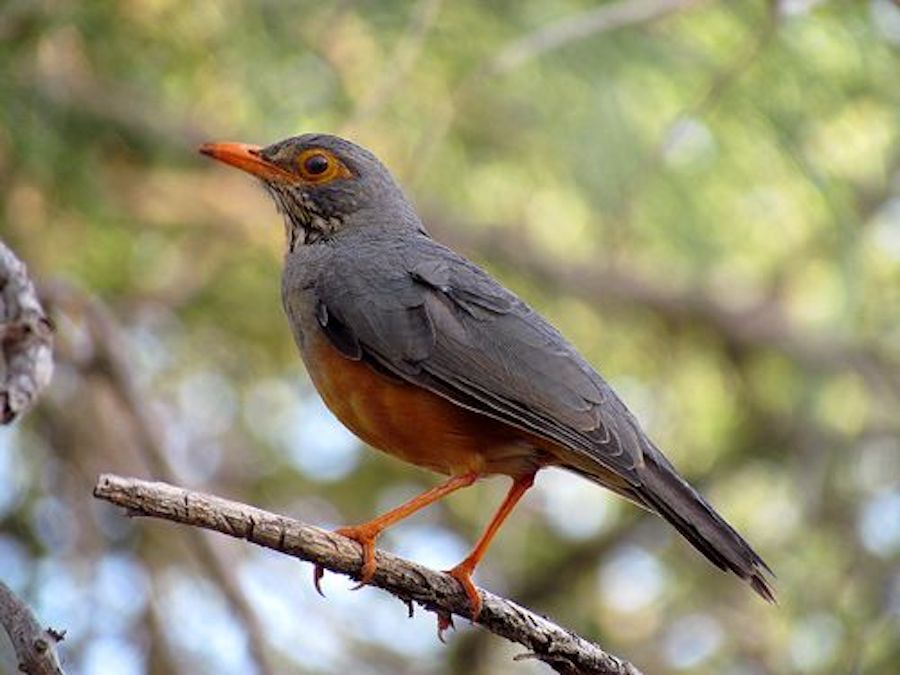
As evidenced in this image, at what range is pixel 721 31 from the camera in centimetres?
826

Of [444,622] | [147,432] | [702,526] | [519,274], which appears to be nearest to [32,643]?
[444,622]

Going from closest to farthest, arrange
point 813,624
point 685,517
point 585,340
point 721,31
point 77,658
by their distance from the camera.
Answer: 1. point 685,517
2. point 77,658
3. point 813,624
4. point 721,31
5. point 585,340

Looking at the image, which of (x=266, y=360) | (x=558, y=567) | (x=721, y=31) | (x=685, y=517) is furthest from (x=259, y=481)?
(x=685, y=517)

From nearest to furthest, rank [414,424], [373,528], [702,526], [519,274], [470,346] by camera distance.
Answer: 1. [373,528]
2. [702,526]
3. [414,424]
4. [470,346]
5. [519,274]

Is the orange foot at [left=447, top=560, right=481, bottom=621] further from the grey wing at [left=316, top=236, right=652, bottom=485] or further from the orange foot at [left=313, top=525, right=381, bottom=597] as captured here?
the grey wing at [left=316, top=236, right=652, bottom=485]

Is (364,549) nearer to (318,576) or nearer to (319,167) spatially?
(318,576)

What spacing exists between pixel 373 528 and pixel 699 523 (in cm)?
93

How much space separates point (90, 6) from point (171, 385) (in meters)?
2.05

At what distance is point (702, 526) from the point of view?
4953mm

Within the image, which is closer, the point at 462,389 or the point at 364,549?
the point at 364,549

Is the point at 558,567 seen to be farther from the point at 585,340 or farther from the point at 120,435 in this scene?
the point at 120,435

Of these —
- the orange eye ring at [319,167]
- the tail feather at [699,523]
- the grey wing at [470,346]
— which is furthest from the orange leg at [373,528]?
the orange eye ring at [319,167]

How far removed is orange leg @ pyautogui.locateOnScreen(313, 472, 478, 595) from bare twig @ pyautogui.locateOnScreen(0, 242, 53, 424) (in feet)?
3.09

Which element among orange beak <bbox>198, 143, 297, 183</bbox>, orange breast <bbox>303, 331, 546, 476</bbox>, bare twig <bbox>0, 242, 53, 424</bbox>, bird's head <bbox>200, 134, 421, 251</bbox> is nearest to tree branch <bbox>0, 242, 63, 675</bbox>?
bare twig <bbox>0, 242, 53, 424</bbox>
